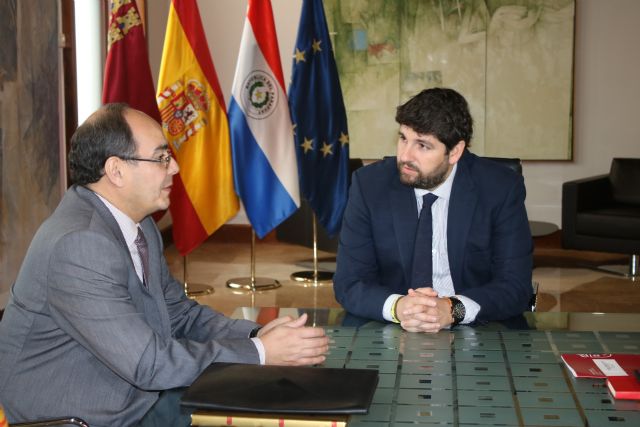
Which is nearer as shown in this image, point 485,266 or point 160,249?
point 160,249

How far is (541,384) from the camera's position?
1.87m

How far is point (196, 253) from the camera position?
7984 millimetres

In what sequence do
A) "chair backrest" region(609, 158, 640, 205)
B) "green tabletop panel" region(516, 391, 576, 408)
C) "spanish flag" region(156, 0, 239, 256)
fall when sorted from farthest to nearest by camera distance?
"chair backrest" region(609, 158, 640, 205), "spanish flag" region(156, 0, 239, 256), "green tabletop panel" region(516, 391, 576, 408)

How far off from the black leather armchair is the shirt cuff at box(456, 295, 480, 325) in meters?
4.61

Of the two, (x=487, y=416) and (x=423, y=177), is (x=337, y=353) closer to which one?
(x=487, y=416)

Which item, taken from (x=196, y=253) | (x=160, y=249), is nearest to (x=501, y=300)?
(x=160, y=249)

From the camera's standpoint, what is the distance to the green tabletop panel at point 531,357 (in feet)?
6.70

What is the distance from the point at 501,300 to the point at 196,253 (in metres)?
5.50

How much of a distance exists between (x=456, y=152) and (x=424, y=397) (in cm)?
143


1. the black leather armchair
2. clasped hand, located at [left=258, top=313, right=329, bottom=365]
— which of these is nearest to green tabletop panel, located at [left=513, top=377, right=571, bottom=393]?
clasped hand, located at [left=258, top=313, right=329, bottom=365]

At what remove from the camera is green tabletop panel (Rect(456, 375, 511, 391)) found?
1846 millimetres

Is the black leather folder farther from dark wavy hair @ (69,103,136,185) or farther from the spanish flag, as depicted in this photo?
the spanish flag

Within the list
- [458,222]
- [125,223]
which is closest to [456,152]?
[458,222]

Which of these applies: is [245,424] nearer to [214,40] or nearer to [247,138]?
[247,138]
